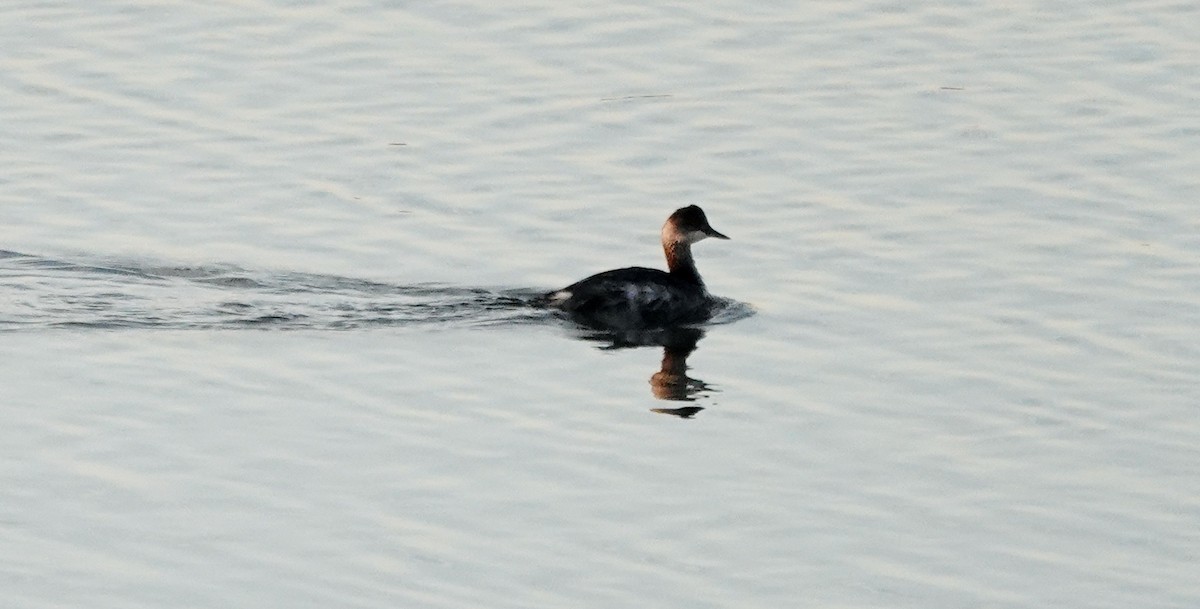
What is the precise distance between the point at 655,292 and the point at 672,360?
2.81 feet

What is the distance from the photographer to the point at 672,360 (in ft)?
49.6

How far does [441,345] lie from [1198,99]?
7671mm

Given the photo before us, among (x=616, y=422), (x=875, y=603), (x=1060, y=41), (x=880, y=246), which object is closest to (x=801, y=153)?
(x=880, y=246)

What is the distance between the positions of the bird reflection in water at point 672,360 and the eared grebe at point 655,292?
0.11 m

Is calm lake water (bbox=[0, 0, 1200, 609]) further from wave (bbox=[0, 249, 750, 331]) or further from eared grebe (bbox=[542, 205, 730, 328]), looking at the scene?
eared grebe (bbox=[542, 205, 730, 328])

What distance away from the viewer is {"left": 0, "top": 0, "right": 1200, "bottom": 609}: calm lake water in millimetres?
10914

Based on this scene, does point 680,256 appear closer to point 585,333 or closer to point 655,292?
point 655,292

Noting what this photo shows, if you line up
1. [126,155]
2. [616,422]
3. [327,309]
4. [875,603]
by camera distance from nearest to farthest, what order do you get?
[875,603], [616,422], [327,309], [126,155]

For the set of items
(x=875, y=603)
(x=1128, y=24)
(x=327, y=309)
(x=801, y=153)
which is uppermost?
(x=1128, y=24)

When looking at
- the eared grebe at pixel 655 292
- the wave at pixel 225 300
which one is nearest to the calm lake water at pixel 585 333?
the wave at pixel 225 300

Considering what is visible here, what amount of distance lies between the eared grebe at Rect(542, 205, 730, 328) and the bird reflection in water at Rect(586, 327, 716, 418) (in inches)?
4.1

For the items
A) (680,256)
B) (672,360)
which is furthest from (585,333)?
(680,256)

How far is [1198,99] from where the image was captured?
64.3ft

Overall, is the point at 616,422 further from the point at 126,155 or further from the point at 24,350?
the point at 126,155
